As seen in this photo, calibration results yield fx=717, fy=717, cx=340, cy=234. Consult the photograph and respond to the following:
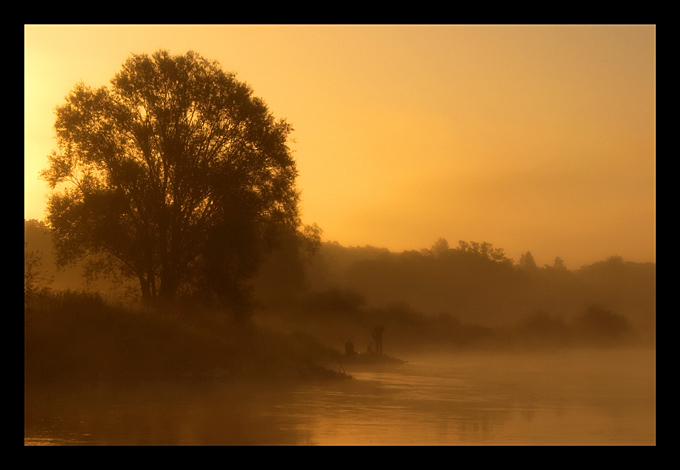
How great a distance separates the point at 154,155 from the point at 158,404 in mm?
15207

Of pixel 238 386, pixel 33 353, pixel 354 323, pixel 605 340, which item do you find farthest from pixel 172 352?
pixel 605 340

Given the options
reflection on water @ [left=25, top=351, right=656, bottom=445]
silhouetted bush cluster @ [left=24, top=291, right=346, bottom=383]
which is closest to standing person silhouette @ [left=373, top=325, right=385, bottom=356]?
reflection on water @ [left=25, top=351, right=656, bottom=445]

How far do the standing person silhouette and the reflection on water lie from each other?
9.97m

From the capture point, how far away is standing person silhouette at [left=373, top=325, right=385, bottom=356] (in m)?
45.1

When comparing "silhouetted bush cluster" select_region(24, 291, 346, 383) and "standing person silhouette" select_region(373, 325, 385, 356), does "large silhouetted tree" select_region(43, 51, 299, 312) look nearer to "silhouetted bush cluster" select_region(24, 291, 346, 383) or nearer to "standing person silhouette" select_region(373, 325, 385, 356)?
"silhouetted bush cluster" select_region(24, 291, 346, 383)

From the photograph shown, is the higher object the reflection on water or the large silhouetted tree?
the large silhouetted tree

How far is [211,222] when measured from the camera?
3447 cm

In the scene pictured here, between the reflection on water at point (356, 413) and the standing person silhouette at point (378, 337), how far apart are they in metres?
9.97

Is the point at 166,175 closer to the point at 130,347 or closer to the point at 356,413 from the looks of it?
the point at 130,347

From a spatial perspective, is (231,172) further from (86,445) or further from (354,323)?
(86,445)

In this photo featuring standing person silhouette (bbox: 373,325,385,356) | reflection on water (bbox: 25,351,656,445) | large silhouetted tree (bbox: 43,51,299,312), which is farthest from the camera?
standing person silhouette (bbox: 373,325,385,356)

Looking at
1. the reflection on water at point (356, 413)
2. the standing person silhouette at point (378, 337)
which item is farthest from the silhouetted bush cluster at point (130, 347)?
the standing person silhouette at point (378, 337)

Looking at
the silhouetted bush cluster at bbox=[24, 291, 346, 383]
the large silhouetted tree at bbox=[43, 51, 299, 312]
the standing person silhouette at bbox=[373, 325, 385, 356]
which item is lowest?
the standing person silhouette at bbox=[373, 325, 385, 356]

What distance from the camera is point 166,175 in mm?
34469
